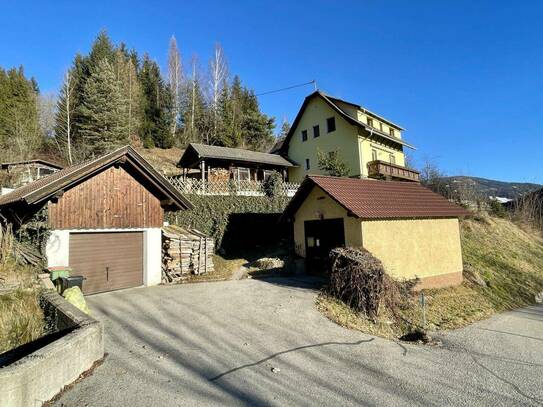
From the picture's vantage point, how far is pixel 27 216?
1080 centimetres

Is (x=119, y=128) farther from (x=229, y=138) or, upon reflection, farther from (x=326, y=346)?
Result: (x=326, y=346)

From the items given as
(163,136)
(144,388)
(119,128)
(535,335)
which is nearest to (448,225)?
(535,335)

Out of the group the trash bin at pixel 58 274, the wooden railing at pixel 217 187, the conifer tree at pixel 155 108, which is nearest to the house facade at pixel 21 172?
the wooden railing at pixel 217 187

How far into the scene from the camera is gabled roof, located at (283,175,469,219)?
42.9ft

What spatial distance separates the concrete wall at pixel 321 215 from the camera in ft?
41.8

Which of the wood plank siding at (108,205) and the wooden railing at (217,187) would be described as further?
the wooden railing at (217,187)

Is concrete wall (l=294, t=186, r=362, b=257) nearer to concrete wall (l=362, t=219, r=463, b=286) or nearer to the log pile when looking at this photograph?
concrete wall (l=362, t=219, r=463, b=286)

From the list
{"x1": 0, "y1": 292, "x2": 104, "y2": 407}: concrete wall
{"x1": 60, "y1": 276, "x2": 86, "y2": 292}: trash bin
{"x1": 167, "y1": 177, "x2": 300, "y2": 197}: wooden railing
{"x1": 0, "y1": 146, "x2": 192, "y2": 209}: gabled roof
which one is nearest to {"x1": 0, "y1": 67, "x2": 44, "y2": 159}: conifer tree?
{"x1": 167, "y1": 177, "x2": 300, "y2": 197}: wooden railing

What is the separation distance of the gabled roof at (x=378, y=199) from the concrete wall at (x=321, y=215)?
1.21 feet

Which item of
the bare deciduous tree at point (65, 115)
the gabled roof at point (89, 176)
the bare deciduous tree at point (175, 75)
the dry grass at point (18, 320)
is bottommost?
the dry grass at point (18, 320)

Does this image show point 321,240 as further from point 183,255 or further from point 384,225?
point 183,255

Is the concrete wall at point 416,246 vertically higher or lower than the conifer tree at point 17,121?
lower

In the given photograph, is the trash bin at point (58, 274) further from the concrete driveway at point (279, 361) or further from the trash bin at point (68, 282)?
the concrete driveway at point (279, 361)

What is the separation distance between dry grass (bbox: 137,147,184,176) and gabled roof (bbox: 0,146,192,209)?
20.9 meters
